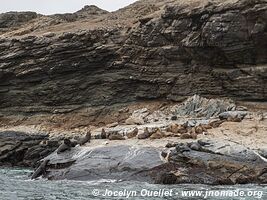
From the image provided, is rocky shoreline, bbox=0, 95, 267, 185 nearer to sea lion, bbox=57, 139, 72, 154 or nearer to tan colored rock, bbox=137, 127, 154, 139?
tan colored rock, bbox=137, 127, 154, 139

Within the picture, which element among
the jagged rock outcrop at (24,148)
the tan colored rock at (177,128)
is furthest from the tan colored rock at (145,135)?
the jagged rock outcrop at (24,148)

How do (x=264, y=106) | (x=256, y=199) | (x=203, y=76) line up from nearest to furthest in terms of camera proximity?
(x=256, y=199), (x=264, y=106), (x=203, y=76)

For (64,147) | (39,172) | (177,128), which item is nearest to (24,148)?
(64,147)

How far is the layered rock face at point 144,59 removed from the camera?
48753 millimetres

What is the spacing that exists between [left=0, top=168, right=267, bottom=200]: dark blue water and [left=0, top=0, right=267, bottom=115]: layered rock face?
21184 mm

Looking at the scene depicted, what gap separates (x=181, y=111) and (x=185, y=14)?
31.3 ft

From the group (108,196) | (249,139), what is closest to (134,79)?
(249,139)

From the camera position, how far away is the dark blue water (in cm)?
2678

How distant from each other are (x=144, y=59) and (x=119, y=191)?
1108 inches

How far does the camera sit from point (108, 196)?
2712 cm

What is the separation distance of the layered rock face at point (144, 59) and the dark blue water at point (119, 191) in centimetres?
2118

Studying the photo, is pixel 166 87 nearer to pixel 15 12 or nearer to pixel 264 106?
pixel 264 106

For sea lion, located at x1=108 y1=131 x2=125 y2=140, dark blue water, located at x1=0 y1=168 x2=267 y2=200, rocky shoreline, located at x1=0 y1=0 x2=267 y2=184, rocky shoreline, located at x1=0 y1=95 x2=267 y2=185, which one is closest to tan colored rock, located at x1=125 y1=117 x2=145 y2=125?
rocky shoreline, located at x1=0 y1=0 x2=267 y2=184

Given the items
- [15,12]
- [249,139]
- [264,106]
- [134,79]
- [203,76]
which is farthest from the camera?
[15,12]
